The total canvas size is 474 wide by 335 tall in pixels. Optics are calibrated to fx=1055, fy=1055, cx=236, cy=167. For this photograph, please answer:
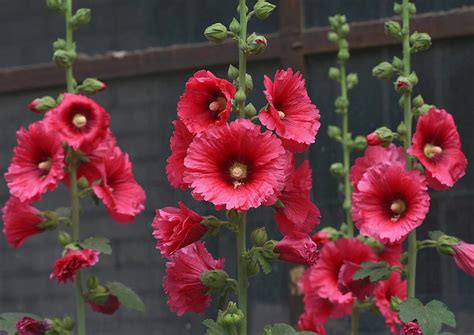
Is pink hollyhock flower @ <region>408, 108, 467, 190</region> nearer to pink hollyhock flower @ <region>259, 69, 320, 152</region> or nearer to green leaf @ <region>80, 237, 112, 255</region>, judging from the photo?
pink hollyhock flower @ <region>259, 69, 320, 152</region>

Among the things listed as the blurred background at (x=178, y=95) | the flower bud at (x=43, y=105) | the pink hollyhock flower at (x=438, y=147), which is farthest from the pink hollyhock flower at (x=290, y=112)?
the blurred background at (x=178, y=95)

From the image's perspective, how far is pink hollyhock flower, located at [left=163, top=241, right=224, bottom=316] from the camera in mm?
1986

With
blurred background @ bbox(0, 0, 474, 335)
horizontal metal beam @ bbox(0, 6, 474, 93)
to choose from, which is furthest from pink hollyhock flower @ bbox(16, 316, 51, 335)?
horizontal metal beam @ bbox(0, 6, 474, 93)

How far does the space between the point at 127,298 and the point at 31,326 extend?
244 mm

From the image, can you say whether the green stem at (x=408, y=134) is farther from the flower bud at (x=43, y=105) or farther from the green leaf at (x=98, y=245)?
the flower bud at (x=43, y=105)

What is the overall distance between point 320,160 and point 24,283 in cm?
117

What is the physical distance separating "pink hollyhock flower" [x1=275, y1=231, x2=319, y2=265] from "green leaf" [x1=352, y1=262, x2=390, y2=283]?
374 mm

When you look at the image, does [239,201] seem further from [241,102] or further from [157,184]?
[157,184]

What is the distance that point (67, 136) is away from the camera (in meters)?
2.41

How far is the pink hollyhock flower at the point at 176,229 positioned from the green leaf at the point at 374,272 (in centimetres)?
49

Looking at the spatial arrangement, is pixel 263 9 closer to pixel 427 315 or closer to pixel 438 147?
pixel 438 147

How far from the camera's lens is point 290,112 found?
6.45ft

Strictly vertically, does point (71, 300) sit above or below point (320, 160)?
below

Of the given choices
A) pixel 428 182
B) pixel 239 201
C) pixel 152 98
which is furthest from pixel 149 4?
pixel 239 201
